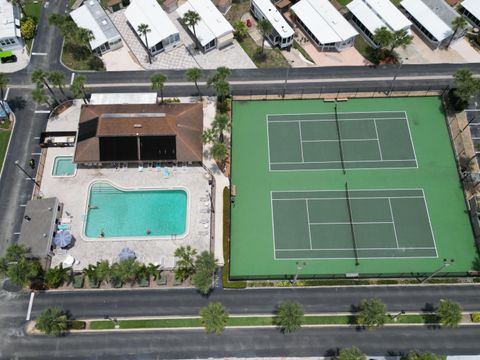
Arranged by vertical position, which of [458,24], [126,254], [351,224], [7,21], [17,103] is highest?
[7,21]

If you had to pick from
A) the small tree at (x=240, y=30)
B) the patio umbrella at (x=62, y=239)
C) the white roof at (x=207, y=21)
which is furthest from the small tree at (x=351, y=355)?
the small tree at (x=240, y=30)

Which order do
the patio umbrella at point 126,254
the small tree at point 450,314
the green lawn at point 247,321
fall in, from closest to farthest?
1. the small tree at point 450,314
2. the green lawn at point 247,321
3. the patio umbrella at point 126,254

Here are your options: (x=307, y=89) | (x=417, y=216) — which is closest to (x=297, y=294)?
(x=417, y=216)

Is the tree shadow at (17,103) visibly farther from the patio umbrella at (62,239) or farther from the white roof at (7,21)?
the patio umbrella at (62,239)

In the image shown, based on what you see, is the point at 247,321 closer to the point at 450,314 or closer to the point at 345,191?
the point at 345,191

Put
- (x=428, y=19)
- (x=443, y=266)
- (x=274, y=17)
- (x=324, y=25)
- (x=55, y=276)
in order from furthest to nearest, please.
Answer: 1. (x=428, y=19)
2. (x=324, y=25)
3. (x=274, y=17)
4. (x=443, y=266)
5. (x=55, y=276)

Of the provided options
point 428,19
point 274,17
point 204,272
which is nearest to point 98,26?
point 274,17

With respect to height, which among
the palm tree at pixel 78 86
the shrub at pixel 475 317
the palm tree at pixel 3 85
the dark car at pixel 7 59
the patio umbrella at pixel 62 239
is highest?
the dark car at pixel 7 59
